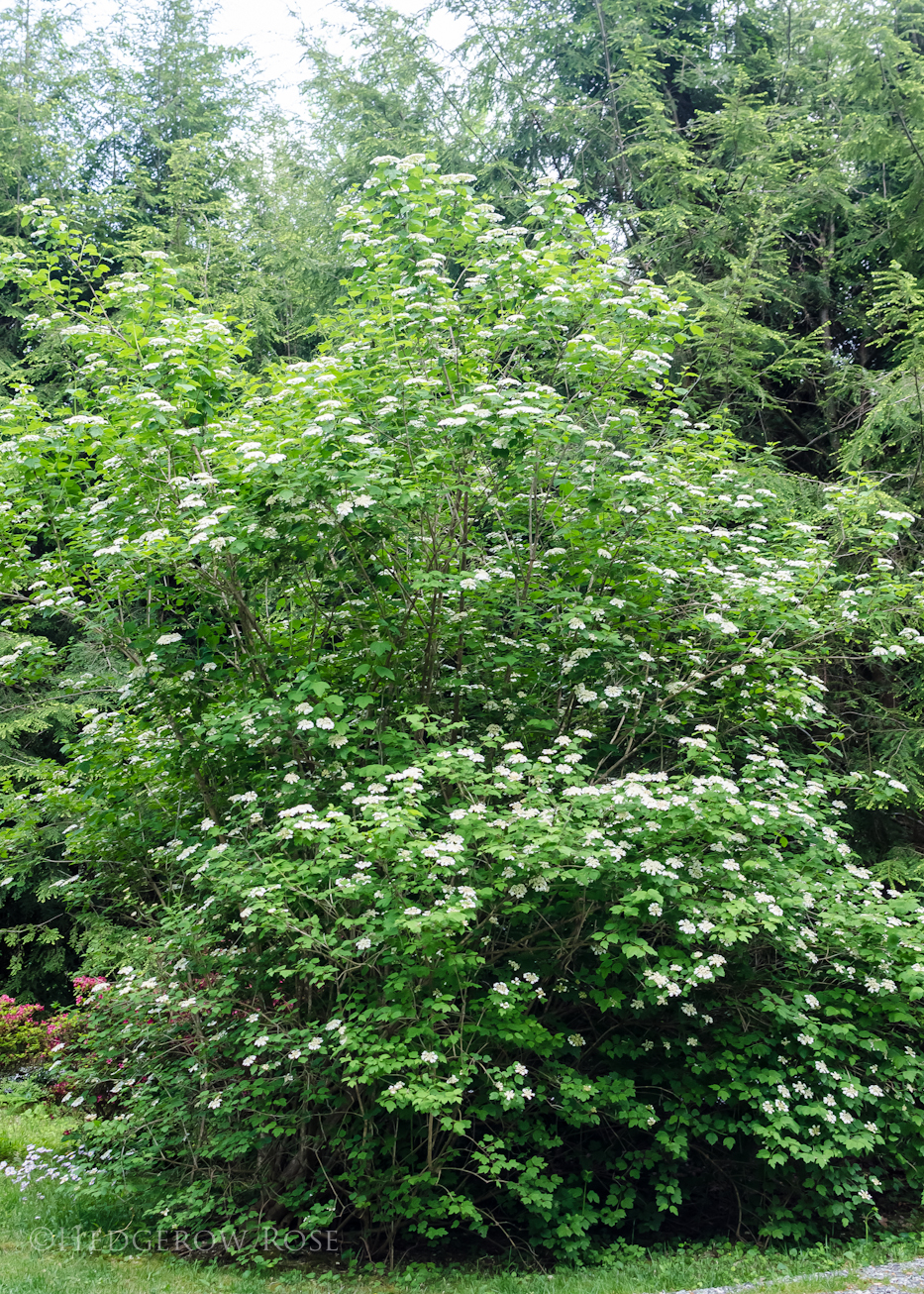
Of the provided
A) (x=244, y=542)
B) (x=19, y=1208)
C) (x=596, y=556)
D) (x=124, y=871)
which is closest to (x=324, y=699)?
(x=244, y=542)

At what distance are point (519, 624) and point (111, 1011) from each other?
3.36m

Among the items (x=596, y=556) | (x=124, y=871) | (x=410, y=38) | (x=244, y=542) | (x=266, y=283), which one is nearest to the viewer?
(x=244, y=542)

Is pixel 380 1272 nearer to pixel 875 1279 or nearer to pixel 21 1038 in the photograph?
pixel 875 1279

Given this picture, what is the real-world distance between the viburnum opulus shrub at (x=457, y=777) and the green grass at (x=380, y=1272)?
→ 278 millimetres

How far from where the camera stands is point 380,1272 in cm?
473

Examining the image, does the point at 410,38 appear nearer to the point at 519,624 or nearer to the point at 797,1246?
the point at 519,624

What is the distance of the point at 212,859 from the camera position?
4.69 m

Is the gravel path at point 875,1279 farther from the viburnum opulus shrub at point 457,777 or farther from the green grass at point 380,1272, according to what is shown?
the viburnum opulus shrub at point 457,777

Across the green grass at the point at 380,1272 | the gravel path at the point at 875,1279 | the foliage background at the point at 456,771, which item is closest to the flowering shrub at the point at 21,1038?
the foliage background at the point at 456,771

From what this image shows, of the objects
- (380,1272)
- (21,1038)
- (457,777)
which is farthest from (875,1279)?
(21,1038)

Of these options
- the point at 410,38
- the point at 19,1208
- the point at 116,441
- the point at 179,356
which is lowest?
the point at 19,1208

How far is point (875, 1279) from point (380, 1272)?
240 cm

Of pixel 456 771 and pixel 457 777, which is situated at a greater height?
pixel 457 777

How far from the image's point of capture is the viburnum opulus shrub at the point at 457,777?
455 cm
